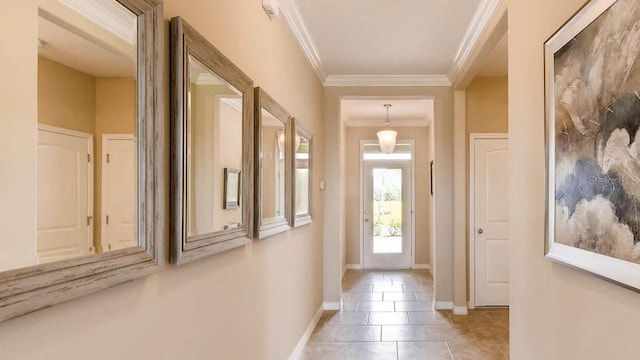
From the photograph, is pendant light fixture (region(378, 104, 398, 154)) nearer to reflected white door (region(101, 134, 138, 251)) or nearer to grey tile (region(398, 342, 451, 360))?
grey tile (region(398, 342, 451, 360))

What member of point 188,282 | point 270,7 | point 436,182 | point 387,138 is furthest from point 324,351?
point 387,138

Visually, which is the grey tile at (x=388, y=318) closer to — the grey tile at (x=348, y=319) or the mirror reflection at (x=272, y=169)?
the grey tile at (x=348, y=319)

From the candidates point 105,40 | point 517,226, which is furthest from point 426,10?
point 105,40

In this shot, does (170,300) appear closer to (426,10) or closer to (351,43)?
(426,10)

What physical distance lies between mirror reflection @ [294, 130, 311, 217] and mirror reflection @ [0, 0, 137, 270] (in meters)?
Answer: 2.44

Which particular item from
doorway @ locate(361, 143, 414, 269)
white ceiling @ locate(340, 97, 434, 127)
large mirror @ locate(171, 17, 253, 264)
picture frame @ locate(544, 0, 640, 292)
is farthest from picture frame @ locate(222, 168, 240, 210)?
doorway @ locate(361, 143, 414, 269)

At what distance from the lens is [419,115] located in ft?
25.8

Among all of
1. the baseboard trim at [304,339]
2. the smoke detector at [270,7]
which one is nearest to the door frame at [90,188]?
the smoke detector at [270,7]

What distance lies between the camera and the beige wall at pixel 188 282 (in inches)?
34.4

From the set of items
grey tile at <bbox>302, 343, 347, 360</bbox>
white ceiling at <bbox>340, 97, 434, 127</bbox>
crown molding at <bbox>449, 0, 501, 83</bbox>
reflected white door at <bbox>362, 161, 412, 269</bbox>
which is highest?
crown molding at <bbox>449, 0, 501, 83</bbox>

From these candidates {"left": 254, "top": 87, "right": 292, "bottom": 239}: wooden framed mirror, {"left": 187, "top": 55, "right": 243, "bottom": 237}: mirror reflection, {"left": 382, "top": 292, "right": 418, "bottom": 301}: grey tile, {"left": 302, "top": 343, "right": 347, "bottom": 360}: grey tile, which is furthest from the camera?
{"left": 382, "top": 292, "right": 418, "bottom": 301}: grey tile

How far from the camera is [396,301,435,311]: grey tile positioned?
210 inches

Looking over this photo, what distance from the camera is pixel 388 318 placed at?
16.1 ft

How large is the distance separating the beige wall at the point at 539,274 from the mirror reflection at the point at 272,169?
1.41m
